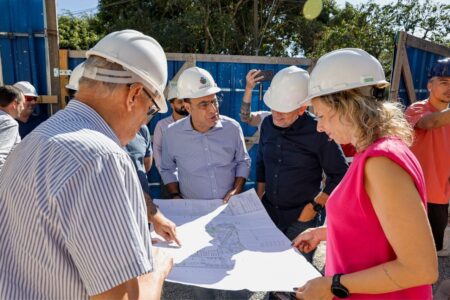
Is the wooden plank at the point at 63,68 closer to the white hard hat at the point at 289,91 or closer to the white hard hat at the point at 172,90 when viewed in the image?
the white hard hat at the point at 172,90

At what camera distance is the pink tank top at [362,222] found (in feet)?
3.97

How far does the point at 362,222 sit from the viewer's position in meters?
1.27

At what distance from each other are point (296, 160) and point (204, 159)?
780mm

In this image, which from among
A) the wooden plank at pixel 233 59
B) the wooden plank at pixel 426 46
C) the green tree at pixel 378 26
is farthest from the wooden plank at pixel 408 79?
the green tree at pixel 378 26

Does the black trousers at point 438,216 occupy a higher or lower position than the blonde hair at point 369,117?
lower

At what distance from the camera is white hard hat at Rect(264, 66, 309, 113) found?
7.99 feet

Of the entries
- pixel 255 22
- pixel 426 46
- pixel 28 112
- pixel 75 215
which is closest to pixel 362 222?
pixel 75 215

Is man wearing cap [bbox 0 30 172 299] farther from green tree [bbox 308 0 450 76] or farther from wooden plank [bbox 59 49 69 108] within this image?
green tree [bbox 308 0 450 76]

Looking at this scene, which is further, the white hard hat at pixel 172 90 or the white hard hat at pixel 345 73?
the white hard hat at pixel 172 90

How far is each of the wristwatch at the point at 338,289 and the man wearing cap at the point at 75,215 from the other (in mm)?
646

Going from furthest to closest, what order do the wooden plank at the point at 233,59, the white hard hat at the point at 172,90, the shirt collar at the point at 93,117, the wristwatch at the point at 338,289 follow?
the wooden plank at the point at 233,59
the white hard hat at the point at 172,90
the wristwatch at the point at 338,289
the shirt collar at the point at 93,117

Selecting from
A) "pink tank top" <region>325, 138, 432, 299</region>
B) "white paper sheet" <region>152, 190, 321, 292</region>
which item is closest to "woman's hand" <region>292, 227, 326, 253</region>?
"white paper sheet" <region>152, 190, 321, 292</region>

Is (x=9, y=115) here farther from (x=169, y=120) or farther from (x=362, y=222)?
(x=362, y=222)

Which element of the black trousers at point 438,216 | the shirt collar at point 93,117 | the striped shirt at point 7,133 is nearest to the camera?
the shirt collar at point 93,117
